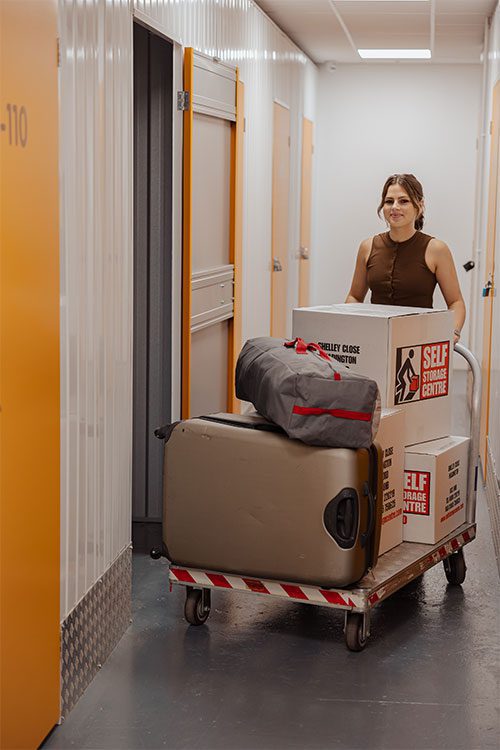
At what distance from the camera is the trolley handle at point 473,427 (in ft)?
14.3

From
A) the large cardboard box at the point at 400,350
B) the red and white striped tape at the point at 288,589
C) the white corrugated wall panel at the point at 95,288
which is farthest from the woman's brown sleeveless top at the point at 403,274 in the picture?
the red and white striped tape at the point at 288,589

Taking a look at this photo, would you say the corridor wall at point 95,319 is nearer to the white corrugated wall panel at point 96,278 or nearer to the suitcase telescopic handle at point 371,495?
the white corrugated wall panel at point 96,278

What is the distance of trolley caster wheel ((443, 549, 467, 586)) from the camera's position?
14.8ft

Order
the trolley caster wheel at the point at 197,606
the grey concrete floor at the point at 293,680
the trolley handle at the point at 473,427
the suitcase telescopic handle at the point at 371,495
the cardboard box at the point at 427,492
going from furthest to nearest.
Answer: the trolley handle at the point at 473,427
the cardboard box at the point at 427,492
the trolley caster wheel at the point at 197,606
the suitcase telescopic handle at the point at 371,495
the grey concrete floor at the point at 293,680

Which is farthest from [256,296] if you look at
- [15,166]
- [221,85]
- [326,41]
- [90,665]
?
[15,166]

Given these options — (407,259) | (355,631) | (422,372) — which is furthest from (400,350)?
(355,631)

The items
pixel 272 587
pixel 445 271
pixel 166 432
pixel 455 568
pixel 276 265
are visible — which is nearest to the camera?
pixel 272 587

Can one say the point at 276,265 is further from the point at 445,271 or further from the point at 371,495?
the point at 371,495

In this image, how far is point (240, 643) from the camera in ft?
12.7

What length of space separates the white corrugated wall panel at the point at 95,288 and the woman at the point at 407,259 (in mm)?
Answer: 1437

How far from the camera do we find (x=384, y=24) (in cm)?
835

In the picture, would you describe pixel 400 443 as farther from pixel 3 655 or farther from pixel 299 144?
pixel 299 144

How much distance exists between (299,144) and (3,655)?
25.8 feet

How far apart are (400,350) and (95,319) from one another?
1283 millimetres
